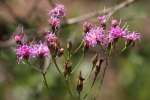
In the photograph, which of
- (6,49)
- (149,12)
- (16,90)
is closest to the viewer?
(6,49)

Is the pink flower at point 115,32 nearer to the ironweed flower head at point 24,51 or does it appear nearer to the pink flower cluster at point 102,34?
the pink flower cluster at point 102,34

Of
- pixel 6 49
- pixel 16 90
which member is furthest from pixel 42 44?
pixel 16 90

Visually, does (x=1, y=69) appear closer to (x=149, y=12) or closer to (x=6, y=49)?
A: (x=6, y=49)


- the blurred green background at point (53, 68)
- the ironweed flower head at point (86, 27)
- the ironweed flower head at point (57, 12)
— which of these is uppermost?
the ironweed flower head at point (57, 12)

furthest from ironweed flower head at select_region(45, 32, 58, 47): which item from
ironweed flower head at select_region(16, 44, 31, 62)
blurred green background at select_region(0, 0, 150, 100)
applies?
blurred green background at select_region(0, 0, 150, 100)

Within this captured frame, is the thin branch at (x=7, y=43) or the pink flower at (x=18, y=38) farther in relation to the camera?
the thin branch at (x=7, y=43)

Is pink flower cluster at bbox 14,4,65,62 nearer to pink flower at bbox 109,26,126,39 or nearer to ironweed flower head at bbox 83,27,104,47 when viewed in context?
ironweed flower head at bbox 83,27,104,47

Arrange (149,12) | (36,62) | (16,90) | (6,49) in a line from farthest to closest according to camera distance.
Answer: (149,12)
(16,90)
(6,49)
(36,62)

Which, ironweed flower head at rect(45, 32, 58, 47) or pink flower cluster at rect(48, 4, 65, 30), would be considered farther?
pink flower cluster at rect(48, 4, 65, 30)

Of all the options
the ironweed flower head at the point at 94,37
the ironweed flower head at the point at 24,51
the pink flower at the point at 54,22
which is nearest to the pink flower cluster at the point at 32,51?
the ironweed flower head at the point at 24,51
